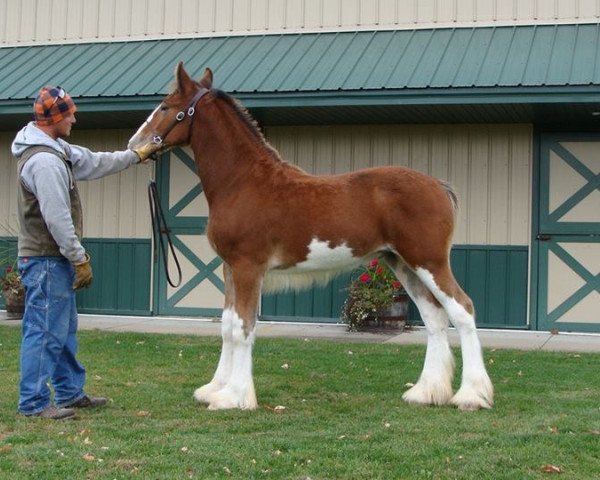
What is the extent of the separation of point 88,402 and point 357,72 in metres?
6.23

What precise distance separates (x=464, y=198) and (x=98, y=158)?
6541 millimetres

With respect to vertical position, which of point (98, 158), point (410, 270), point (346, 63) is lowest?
point (410, 270)

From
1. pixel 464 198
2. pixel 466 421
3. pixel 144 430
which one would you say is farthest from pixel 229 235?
pixel 464 198

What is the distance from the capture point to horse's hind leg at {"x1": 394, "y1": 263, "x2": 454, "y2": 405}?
6.65 meters

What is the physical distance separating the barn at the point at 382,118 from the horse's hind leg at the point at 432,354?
4.19 metres

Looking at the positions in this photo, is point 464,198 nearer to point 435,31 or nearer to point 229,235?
point 435,31

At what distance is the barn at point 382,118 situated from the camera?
1105 cm

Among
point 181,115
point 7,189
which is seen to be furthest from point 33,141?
point 7,189

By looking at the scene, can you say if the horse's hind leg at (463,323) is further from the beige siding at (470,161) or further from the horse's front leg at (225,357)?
the beige siding at (470,161)

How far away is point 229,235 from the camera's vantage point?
6.51 metres

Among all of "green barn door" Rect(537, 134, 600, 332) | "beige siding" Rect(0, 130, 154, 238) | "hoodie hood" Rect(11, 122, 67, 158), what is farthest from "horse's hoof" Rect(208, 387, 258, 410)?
"beige siding" Rect(0, 130, 154, 238)

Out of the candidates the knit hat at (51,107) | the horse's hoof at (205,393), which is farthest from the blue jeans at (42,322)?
the horse's hoof at (205,393)

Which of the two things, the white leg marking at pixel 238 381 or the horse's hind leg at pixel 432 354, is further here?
→ the horse's hind leg at pixel 432 354

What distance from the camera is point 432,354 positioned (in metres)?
6.81
